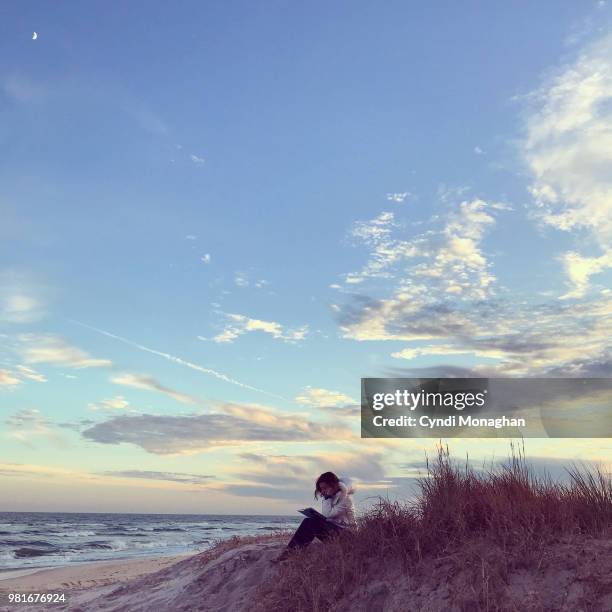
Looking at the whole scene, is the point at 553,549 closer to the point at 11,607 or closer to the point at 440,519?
the point at 440,519

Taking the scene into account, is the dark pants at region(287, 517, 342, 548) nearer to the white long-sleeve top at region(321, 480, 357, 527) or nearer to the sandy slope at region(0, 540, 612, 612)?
the white long-sleeve top at region(321, 480, 357, 527)

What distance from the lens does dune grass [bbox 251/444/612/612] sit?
7.39 m

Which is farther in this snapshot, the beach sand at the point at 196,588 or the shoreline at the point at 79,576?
the shoreline at the point at 79,576

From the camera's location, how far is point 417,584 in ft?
25.0

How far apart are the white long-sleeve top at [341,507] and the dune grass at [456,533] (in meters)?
0.30

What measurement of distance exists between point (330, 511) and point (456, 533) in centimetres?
212

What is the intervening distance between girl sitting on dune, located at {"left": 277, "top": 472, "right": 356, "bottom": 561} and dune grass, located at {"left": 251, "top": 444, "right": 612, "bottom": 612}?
0.30 m

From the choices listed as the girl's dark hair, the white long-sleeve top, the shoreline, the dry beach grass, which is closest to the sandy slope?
the dry beach grass

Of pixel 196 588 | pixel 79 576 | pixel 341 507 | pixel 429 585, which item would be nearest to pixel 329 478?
pixel 341 507

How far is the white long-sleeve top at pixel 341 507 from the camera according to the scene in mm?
9383

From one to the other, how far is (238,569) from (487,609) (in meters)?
4.68

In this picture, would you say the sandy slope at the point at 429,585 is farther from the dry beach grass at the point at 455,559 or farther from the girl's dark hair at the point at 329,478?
the girl's dark hair at the point at 329,478

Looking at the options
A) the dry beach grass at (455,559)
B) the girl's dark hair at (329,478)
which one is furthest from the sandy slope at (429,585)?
the girl's dark hair at (329,478)

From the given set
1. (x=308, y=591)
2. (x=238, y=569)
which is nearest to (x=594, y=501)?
(x=308, y=591)
